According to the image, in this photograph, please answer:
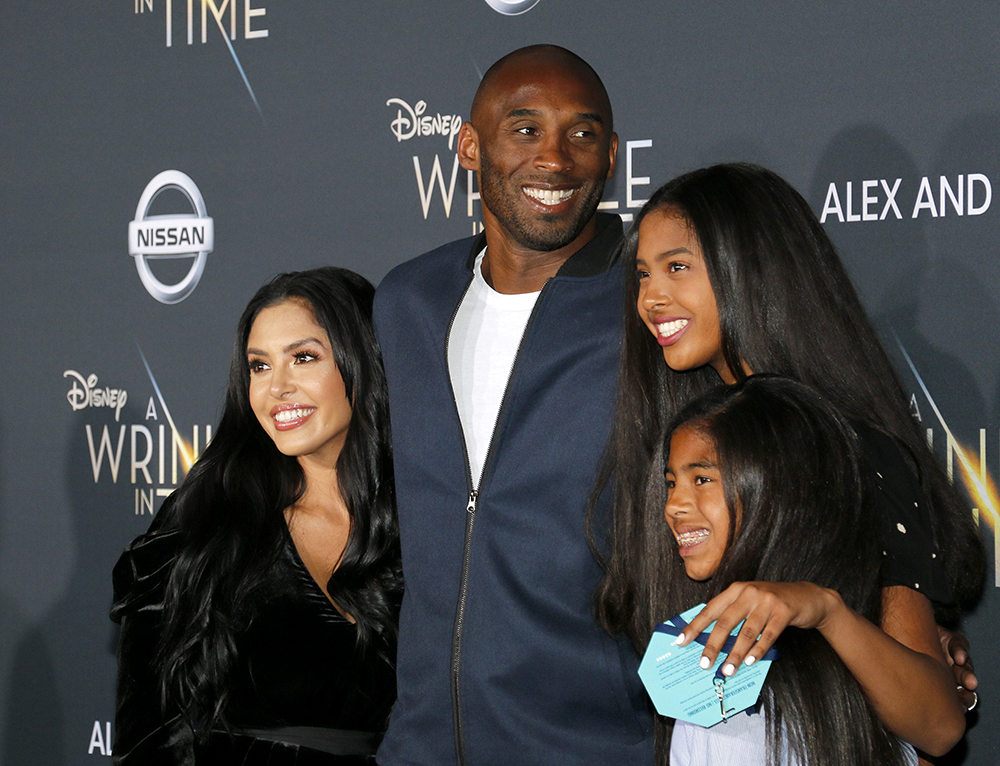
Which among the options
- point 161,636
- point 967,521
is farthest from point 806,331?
point 161,636

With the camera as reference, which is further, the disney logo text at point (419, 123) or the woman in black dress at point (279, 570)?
the disney logo text at point (419, 123)

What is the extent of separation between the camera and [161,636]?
221 cm

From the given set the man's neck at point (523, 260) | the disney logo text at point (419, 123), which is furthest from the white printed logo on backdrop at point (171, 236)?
the man's neck at point (523, 260)

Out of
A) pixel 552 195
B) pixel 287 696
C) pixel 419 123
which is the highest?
pixel 419 123

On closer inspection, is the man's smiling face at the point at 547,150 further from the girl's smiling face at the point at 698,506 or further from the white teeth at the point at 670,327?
the girl's smiling face at the point at 698,506

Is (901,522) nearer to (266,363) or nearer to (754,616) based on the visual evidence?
(754,616)

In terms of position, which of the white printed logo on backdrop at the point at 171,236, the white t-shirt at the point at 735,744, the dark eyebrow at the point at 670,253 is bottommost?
the white t-shirt at the point at 735,744

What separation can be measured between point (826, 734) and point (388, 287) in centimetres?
122

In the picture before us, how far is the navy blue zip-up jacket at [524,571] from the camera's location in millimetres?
1737

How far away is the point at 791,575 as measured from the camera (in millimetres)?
1285

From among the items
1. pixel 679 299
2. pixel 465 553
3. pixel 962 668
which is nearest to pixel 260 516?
pixel 465 553

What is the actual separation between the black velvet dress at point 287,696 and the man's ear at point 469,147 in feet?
2.88

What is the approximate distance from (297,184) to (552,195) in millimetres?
1355

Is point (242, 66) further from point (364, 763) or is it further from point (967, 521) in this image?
point (967, 521)
